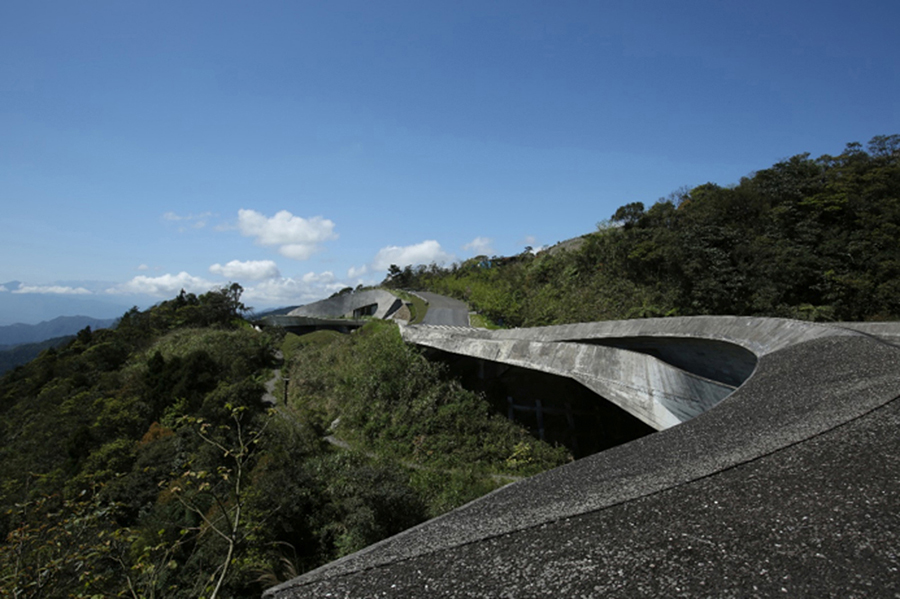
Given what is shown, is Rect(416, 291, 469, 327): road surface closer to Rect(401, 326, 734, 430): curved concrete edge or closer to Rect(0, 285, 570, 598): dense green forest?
Rect(0, 285, 570, 598): dense green forest

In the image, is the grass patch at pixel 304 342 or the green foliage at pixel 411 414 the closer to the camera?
the green foliage at pixel 411 414

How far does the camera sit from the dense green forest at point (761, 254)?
16.5m

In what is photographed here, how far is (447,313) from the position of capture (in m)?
30.4

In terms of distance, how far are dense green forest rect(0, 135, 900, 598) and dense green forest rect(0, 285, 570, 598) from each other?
69 millimetres

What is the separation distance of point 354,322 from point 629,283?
2073 cm

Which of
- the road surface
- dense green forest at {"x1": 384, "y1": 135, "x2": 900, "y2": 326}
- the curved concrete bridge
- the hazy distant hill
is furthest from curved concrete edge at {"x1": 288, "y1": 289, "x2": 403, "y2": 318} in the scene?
the hazy distant hill

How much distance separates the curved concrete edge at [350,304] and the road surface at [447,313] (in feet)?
14.7

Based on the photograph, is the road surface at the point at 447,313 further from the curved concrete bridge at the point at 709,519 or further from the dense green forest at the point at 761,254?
the curved concrete bridge at the point at 709,519

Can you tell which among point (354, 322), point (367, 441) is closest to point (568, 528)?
point (367, 441)

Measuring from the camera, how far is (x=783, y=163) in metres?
21.8

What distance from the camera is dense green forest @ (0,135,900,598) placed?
8.79m

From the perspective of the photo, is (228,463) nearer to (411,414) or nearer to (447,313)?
(411,414)

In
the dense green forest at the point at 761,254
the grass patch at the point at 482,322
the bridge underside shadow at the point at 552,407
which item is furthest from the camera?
the grass patch at the point at 482,322

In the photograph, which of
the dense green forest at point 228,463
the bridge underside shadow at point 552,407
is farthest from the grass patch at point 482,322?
the bridge underside shadow at point 552,407
